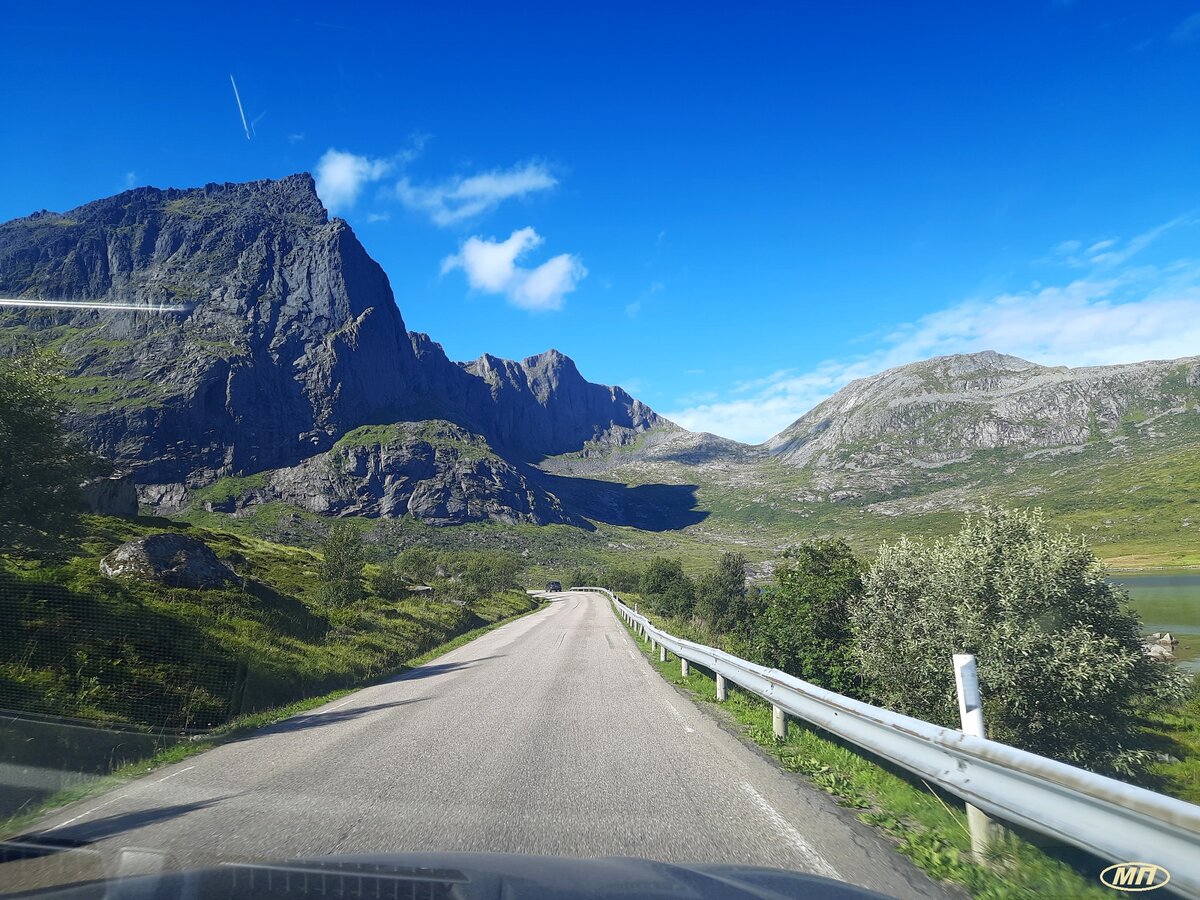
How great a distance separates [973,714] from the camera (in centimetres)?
420

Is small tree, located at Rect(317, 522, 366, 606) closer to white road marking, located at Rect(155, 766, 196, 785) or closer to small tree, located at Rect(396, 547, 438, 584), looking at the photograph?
white road marking, located at Rect(155, 766, 196, 785)

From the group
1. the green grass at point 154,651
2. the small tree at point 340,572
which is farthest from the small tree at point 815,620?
the small tree at point 340,572

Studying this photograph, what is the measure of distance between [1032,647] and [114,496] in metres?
45.6

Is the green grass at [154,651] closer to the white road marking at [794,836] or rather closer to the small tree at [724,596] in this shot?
the white road marking at [794,836]

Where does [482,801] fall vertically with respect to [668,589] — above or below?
above

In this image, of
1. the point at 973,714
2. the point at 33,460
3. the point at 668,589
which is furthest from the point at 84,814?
the point at 668,589

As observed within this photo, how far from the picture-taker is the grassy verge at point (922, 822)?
3811mm

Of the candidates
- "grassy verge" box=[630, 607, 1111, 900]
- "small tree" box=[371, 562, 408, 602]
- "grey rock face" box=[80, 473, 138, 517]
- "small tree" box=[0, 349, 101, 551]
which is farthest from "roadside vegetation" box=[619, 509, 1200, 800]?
"grey rock face" box=[80, 473, 138, 517]

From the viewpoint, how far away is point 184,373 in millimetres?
197500

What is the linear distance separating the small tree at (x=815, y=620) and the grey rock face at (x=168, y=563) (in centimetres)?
1852

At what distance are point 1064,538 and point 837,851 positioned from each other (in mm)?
12943

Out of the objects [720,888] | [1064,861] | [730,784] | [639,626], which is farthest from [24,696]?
[639,626]

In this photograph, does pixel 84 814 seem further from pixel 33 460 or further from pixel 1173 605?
pixel 1173 605

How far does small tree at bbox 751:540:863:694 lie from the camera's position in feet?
61.9
